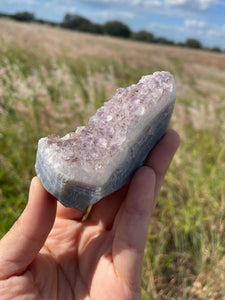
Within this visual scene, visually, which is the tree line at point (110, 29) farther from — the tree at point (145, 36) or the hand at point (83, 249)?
the hand at point (83, 249)

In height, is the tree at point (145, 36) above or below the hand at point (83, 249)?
above

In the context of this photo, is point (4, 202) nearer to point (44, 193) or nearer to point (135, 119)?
point (44, 193)

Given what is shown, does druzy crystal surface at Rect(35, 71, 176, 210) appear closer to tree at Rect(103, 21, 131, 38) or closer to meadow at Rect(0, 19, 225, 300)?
A: meadow at Rect(0, 19, 225, 300)

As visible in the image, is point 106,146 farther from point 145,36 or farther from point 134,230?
point 145,36

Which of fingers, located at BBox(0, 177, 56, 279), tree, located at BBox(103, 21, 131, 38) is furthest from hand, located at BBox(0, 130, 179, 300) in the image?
tree, located at BBox(103, 21, 131, 38)

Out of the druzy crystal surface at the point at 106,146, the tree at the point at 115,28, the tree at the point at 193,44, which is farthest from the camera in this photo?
the tree at the point at 115,28

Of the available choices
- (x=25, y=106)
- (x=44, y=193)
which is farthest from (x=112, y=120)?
(x=25, y=106)

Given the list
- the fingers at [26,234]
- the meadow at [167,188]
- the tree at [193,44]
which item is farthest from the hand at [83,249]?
the tree at [193,44]
